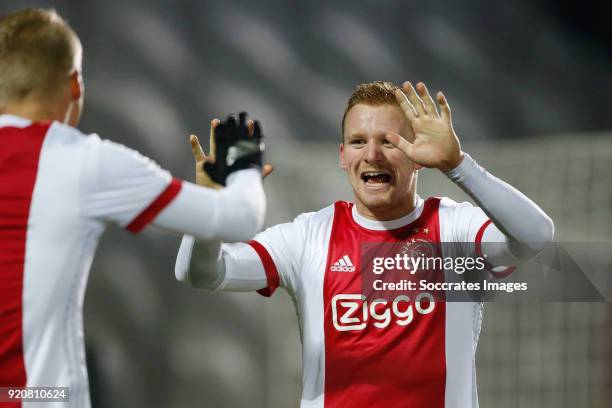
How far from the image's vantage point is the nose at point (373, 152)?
7.09ft

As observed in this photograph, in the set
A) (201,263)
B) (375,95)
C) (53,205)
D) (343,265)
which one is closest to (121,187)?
(53,205)

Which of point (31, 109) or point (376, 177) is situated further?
point (376, 177)

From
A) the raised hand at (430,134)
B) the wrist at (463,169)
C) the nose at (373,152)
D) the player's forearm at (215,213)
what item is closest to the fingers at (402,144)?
the raised hand at (430,134)

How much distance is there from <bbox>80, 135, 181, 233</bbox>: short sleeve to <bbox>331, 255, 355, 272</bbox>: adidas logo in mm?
760

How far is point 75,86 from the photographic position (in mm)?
1534

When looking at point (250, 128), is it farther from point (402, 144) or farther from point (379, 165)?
point (379, 165)

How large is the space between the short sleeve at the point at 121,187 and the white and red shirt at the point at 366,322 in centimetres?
60

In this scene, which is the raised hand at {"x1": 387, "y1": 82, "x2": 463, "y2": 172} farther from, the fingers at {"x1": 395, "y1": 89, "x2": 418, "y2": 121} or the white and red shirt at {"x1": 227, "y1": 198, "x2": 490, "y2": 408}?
the white and red shirt at {"x1": 227, "y1": 198, "x2": 490, "y2": 408}

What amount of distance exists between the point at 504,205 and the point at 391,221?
0.43 meters

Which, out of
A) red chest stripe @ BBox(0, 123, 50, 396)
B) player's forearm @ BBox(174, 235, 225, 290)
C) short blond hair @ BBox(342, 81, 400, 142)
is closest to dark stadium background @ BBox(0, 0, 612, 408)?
short blond hair @ BBox(342, 81, 400, 142)

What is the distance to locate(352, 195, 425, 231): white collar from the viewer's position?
2.17 meters

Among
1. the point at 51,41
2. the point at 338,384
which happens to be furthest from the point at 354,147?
the point at 51,41

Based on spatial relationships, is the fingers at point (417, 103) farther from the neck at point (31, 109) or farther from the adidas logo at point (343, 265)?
the neck at point (31, 109)

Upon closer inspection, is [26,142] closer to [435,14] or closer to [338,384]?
[338,384]
